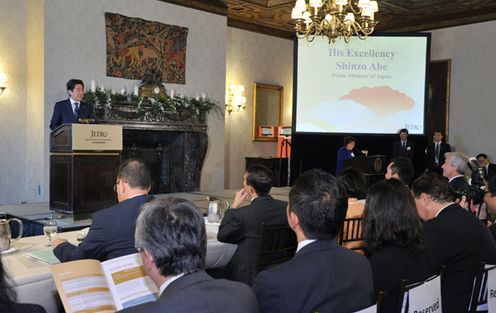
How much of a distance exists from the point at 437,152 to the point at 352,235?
779cm

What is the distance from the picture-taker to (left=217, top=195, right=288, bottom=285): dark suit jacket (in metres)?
2.89

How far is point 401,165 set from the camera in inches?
179

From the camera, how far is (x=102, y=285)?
6.19ft

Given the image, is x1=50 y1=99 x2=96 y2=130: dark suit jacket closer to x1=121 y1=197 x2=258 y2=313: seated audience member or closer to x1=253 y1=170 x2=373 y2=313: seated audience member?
x1=253 y1=170 x2=373 y2=313: seated audience member

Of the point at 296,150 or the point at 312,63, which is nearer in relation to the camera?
the point at 312,63

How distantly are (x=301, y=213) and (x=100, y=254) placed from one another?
3.57 ft

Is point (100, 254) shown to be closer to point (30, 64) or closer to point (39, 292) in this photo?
point (39, 292)

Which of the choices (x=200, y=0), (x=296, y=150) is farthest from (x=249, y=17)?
(x=296, y=150)

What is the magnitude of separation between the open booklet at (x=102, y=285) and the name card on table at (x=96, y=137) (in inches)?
107

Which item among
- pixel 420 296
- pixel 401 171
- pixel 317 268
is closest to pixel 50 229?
pixel 317 268

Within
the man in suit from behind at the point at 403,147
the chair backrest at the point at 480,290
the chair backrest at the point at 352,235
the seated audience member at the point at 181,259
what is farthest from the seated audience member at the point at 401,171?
the man in suit from behind at the point at 403,147

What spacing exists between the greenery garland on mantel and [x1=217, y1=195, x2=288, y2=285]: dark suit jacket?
5.05 meters

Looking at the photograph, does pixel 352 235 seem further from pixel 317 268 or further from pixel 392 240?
pixel 317 268

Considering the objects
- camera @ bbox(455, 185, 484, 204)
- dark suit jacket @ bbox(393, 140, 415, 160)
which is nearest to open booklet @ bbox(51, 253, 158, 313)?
camera @ bbox(455, 185, 484, 204)
